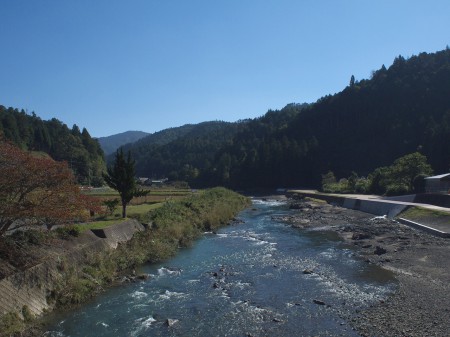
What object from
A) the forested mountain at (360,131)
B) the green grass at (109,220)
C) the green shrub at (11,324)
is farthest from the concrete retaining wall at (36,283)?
the forested mountain at (360,131)

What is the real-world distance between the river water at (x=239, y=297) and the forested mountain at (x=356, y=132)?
83.5 metres

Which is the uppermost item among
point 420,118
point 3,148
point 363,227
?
point 420,118

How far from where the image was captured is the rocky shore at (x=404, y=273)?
550 inches

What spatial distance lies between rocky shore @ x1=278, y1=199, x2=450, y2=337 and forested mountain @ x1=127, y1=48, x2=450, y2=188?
6762cm

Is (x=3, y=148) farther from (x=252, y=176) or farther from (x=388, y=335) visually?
(x=252, y=176)

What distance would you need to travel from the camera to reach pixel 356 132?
419 ft

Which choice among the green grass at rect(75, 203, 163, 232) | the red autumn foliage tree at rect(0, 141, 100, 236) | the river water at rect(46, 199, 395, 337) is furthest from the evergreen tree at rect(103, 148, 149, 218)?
the red autumn foliage tree at rect(0, 141, 100, 236)

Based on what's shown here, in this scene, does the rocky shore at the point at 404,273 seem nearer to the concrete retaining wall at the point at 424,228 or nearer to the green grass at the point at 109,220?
the concrete retaining wall at the point at 424,228

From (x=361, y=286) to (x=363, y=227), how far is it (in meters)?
20.9

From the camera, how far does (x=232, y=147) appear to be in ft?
531

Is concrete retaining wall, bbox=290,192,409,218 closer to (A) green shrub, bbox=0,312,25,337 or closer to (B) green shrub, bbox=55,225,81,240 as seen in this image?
(B) green shrub, bbox=55,225,81,240

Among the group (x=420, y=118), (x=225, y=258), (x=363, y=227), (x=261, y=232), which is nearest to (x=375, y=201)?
(x=363, y=227)

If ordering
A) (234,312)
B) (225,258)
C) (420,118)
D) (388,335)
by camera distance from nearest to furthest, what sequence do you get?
(388,335), (234,312), (225,258), (420,118)

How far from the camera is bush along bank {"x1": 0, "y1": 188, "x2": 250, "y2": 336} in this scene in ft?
48.3
